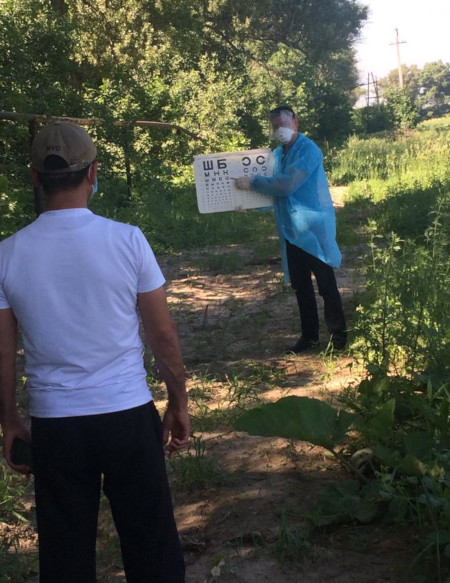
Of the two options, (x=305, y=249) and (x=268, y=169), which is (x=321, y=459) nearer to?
(x=305, y=249)

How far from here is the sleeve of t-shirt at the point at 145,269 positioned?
2.19 m

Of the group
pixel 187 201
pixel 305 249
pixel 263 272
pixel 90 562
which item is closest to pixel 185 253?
pixel 263 272

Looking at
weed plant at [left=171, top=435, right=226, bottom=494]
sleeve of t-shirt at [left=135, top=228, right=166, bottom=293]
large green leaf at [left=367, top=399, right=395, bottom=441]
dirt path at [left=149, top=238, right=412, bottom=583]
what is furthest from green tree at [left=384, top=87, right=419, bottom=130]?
sleeve of t-shirt at [left=135, top=228, right=166, bottom=293]

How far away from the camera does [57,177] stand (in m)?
2.22

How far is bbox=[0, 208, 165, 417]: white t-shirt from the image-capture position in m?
2.14

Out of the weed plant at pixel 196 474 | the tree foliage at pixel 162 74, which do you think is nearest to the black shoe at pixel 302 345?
the weed plant at pixel 196 474

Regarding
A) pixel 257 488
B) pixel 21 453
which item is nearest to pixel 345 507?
pixel 257 488

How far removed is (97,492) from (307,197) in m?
4.02

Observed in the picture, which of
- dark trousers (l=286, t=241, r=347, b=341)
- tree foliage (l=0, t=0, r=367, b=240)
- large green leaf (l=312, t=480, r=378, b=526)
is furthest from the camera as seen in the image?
tree foliage (l=0, t=0, r=367, b=240)

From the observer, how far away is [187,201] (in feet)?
49.4

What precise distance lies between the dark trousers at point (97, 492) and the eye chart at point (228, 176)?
3.92 meters

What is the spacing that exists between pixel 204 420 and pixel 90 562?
8.37 feet

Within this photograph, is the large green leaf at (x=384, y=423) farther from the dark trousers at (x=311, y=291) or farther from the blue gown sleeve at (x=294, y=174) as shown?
the blue gown sleeve at (x=294, y=174)

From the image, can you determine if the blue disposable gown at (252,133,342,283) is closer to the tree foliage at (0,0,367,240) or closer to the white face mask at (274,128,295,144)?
the white face mask at (274,128,295,144)
